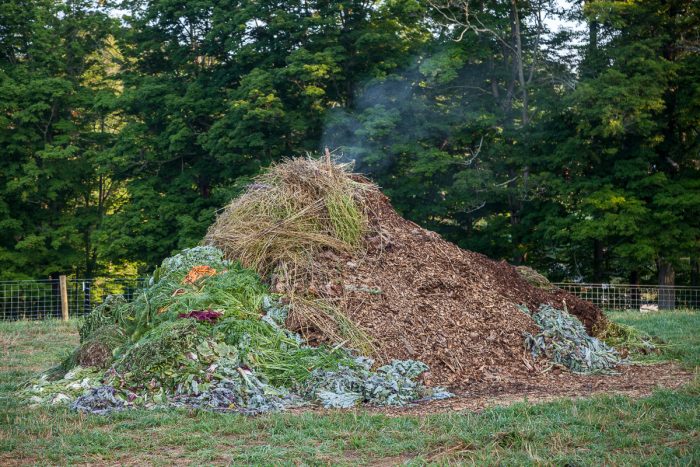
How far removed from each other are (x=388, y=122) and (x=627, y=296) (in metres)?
7.10

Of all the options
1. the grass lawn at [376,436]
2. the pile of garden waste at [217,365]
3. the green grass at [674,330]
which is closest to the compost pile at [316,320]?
the pile of garden waste at [217,365]

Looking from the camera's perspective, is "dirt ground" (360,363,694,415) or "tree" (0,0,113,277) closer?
"dirt ground" (360,363,694,415)

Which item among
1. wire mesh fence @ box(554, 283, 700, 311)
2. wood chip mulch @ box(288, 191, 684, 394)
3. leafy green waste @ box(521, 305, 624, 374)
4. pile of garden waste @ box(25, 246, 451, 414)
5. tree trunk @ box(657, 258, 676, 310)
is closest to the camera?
pile of garden waste @ box(25, 246, 451, 414)

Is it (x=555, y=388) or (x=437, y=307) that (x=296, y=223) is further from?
(x=555, y=388)

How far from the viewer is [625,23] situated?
64.2 ft

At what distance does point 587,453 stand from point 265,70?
1860 centimetres

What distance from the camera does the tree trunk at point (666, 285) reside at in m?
17.8

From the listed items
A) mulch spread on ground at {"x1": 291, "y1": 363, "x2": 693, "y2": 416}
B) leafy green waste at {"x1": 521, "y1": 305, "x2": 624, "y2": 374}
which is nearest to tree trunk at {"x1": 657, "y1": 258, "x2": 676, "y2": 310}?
leafy green waste at {"x1": 521, "y1": 305, "x2": 624, "y2": 374}

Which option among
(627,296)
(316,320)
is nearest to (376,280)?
(316,320)

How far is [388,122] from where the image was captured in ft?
66.3

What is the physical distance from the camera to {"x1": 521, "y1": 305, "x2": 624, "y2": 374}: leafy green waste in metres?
8.74

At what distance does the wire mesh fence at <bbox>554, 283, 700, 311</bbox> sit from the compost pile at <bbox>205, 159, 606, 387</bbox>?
707cm

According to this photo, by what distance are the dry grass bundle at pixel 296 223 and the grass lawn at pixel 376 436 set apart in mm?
2351

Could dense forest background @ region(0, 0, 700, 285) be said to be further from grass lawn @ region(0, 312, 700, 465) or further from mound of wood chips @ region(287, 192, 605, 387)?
grass lawn @ region(0, 312, 700, 465)
